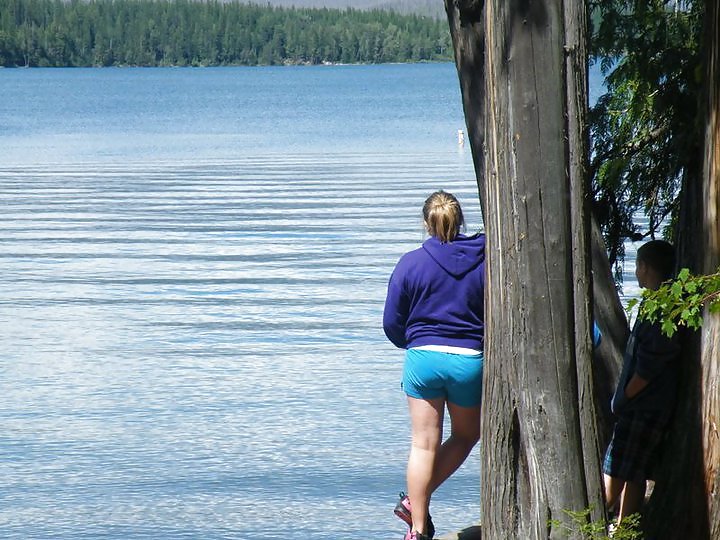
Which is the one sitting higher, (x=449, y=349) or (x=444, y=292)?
(x=444, y=292)

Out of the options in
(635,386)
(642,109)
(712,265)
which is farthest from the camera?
(642,109)

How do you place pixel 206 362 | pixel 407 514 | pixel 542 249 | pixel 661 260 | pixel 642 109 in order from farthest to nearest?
pixel 206 362 < pixel 642 109 < pixel 407 514 < pixel 661 260 < pixel 542 249

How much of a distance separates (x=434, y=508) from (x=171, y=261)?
8.54 meters

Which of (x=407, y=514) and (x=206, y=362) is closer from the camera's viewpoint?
(x=407, y=514)

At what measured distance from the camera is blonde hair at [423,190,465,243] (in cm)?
548

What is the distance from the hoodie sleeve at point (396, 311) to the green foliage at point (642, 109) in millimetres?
1254

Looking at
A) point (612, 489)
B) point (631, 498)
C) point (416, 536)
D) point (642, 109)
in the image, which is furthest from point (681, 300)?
point (642, 109)

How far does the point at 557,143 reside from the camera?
179 inches

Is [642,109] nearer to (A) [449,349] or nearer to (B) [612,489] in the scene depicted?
(A) [449,349]

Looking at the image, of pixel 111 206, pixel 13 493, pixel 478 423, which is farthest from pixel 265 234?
pixel 478 423

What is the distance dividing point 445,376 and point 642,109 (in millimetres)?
1740

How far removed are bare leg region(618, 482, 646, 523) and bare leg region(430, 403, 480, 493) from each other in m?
0.67

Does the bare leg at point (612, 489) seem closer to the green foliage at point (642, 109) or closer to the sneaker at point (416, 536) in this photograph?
the sneaker at point (416, 536)

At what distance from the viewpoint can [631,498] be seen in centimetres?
546
